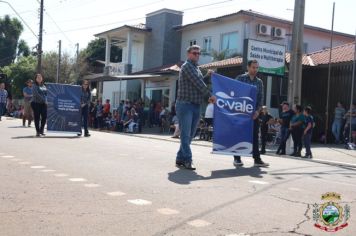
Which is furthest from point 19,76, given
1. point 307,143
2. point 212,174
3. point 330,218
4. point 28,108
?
point 330,218

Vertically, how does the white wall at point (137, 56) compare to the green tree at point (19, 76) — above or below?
above

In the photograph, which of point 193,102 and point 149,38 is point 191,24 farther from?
point 193,102

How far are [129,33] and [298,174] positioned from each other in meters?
31.2

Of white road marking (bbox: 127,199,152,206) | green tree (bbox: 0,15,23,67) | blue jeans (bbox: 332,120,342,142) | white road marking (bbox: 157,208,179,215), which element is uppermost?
green tree (bbox: 0,15,23,67)

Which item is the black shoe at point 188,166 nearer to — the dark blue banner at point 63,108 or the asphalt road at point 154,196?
the asphalt road at point 154,196

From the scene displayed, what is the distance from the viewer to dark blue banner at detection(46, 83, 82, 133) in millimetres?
14777

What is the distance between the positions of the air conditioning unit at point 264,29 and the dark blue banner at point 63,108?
1797 cm

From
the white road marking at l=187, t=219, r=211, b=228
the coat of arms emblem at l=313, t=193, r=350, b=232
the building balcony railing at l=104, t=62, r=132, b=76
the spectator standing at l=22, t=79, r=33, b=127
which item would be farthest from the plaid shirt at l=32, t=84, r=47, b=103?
the building balcony railing at l=104, t=62, r=132, b=76

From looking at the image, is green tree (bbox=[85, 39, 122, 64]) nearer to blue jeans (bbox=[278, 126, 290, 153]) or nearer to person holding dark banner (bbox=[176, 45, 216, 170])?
blue jeans (bbox=[278, 126, 290, 153])

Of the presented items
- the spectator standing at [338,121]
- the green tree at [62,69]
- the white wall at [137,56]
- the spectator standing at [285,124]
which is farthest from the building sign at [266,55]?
the green tree at [62,69]

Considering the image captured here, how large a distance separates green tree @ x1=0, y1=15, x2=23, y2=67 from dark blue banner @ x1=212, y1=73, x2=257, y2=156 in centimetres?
7530

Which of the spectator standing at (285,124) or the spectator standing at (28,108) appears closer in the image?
→ the spectator standing at (285,124)

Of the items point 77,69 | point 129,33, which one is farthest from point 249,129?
point 77,69

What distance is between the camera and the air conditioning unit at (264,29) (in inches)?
1219
